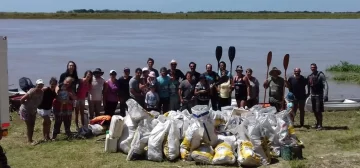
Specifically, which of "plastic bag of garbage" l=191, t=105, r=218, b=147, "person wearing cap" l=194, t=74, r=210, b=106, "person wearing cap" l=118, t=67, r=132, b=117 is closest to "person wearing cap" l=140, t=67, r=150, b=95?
"person wearing cap" l=118, t=67, r=132, b=117

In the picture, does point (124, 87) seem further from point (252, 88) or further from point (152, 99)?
point (252, 88)

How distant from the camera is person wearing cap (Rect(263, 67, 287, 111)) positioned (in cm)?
1224

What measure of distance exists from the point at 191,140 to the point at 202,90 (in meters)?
2.43

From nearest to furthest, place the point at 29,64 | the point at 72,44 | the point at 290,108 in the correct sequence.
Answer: the point at 290,108
the point at 29,64
the point at 72,44

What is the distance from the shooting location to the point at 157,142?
9734mm

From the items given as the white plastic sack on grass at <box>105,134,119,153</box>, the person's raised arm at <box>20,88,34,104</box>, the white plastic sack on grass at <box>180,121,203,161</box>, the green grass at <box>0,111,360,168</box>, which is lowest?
the green grass at <box>0,111,360,168</box>

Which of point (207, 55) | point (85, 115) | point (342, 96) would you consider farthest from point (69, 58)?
point (85, 115)

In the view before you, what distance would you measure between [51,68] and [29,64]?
2.84 metres

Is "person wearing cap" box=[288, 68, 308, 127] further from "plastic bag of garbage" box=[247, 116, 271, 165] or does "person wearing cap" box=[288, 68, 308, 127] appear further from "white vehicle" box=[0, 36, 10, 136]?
"white vehicle" box=[0, 36, 10, 136]

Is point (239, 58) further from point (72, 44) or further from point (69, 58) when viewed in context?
point (72, 44)

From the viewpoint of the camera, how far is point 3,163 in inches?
293

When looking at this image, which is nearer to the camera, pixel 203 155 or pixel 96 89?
A: pixel 203 155

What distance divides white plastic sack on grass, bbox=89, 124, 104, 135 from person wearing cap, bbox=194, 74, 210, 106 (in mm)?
2108

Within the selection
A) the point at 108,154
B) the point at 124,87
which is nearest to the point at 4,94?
the point at 108,154
